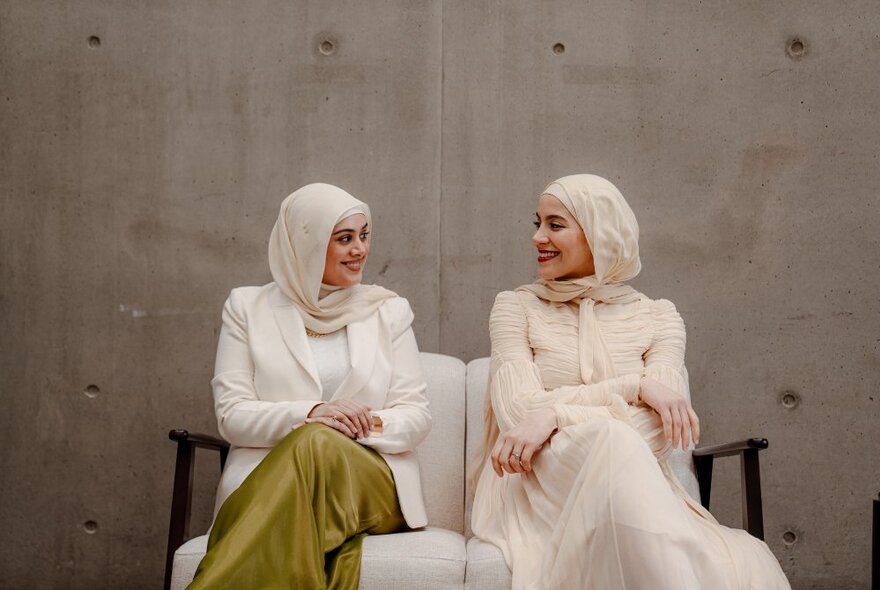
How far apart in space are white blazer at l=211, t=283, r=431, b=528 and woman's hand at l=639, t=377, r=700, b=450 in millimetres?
744

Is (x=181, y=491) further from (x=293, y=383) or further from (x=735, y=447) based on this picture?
(x=735, y=447)

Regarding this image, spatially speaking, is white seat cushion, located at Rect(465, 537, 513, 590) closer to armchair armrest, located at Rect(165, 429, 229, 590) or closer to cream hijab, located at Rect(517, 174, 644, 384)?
cream hijab, located at Rect(517, 174, 644, 384)

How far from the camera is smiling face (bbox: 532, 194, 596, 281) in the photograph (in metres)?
3.20

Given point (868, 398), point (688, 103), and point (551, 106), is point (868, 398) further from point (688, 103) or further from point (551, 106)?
point (551, 106)

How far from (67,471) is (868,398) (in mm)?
3286

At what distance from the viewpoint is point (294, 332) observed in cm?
320

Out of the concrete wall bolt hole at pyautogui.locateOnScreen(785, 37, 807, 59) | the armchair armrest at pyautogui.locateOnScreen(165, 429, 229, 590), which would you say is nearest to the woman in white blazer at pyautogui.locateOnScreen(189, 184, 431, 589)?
the armchair armrest at pyautogui.locateOnScreen(165, 429, 229, 590)

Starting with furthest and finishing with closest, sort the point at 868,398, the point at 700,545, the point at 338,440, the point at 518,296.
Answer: the point at 868,398, the point at 518,296, the point at 338,440, the point at 700,545

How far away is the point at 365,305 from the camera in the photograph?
333 centimetres

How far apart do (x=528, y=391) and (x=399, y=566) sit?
67 centimetres

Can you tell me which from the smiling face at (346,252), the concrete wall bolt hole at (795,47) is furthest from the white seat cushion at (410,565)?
the concrete wall bolt hole at (795,47)

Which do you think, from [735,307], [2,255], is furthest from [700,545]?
[2,255]

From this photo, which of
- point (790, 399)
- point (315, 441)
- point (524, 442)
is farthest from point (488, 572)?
point (790, 399)

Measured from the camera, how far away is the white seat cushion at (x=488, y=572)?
8.52 feet
